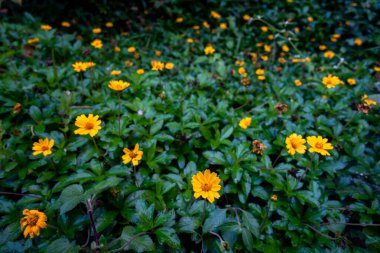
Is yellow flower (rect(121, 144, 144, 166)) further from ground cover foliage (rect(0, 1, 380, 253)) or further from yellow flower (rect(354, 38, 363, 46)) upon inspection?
yellow flower (rect(354, 38, 363, 46))

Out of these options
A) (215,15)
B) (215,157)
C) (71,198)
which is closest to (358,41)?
(215,15)

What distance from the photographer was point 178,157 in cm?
179

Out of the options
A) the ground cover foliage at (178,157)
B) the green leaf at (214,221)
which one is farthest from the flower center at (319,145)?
the green leaf at (214,221)

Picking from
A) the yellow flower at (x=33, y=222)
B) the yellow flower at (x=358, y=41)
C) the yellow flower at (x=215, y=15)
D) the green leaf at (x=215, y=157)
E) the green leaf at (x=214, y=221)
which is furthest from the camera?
the yellow flower at (x=215, y=15)

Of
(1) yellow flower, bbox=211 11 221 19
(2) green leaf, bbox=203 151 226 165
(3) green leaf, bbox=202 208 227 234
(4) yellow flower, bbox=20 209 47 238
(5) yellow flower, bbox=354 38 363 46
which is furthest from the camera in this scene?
(1) yellow flower, bbox=211 11 221 19

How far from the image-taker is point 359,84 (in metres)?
2.69

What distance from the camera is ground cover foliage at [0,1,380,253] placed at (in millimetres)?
1357

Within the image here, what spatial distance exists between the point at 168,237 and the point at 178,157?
2.13 ft

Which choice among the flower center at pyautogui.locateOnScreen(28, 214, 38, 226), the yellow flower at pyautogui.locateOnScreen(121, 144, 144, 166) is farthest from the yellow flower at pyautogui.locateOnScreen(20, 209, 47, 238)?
the yellow flower at pyautogui.locateOnScreen(121, 144, 144, 166)

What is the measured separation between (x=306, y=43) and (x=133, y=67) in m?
2.79

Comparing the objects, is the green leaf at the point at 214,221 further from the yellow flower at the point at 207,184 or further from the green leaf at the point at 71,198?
the green leaf at the point at 71,198

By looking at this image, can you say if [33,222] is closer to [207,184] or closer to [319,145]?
[207,184]

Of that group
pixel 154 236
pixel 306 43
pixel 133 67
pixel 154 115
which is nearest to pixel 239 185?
pixel 154 236

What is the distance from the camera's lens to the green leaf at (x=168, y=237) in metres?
1.22
